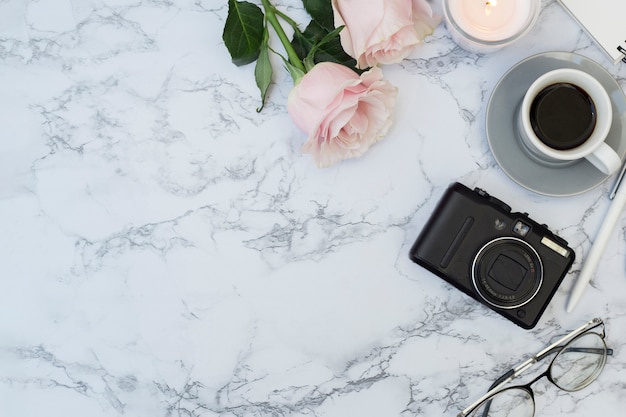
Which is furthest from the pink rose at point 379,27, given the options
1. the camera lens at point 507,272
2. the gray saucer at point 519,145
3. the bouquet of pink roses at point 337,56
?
the camera lens at point 507,272

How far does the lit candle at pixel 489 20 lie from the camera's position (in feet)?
2.23

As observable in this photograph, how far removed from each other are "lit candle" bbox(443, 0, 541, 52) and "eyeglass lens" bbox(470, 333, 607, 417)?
33 centimetres

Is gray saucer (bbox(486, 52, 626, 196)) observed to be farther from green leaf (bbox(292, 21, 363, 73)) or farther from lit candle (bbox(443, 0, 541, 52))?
green leaf (bbox(292, 21, 363, 73))

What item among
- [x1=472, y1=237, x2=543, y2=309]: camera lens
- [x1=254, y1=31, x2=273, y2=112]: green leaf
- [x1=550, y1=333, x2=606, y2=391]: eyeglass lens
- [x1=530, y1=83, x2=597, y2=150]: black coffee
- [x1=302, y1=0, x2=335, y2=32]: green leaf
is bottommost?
[x1=550, y1=333, x2=606, y2=391]: eyeglass lens

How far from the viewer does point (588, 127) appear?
0.67 metres

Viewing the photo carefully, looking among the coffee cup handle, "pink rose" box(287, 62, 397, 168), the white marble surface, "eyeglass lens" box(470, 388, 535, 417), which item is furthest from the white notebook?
"eyeglass lens" box(470, 388, 535, 417)

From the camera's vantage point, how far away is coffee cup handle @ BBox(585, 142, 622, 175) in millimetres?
640

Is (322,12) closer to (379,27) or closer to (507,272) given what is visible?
(379,27)

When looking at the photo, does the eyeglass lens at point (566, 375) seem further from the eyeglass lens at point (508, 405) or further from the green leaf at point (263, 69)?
the green leaf at point (263, 69)

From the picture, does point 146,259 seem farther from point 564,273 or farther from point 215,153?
point 564,273

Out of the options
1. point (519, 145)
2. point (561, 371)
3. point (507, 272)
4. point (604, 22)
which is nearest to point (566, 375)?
point (561, 371)

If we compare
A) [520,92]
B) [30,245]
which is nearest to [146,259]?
[30,245]

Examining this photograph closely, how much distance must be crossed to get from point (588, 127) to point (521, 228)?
119 mm

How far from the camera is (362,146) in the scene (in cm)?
67
